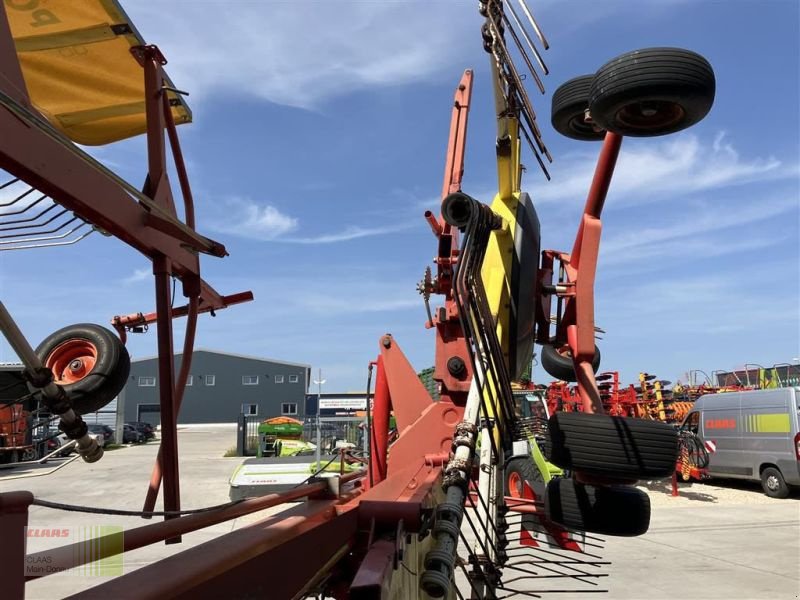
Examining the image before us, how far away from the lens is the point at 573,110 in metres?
4.08

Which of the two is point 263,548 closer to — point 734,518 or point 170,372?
point 170,372

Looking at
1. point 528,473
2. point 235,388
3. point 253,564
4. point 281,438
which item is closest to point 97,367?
point 253,564

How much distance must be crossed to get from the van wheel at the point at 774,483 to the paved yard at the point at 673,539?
20 cm

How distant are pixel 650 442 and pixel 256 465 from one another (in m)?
8.83

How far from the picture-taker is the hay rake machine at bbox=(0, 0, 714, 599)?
163 cm

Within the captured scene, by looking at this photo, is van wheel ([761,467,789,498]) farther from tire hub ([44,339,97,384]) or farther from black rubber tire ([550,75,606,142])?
tire hub ([44,339,97,384])

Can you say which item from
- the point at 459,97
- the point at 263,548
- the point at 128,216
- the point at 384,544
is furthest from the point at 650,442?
the point at 459,97

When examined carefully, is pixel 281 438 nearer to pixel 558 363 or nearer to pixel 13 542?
pixel 558 363

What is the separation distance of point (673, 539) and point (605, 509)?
6.52 m

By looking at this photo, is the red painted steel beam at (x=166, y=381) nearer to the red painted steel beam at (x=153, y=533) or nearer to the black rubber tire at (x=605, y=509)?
the red painted steel beam at (x=153, y=533)

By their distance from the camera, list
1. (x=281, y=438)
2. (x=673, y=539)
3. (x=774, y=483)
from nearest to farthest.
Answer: (x=673, y=539), (x=774, y=483), (x=281, y=438)

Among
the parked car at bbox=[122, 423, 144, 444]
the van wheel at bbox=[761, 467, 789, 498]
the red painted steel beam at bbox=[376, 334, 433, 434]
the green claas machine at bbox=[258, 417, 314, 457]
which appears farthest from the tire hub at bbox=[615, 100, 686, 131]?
the parked car at bbox=[122, 423, 144, 444]

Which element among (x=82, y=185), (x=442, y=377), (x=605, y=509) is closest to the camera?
(x=82, y=185)

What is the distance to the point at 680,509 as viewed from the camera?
11.1 meters
